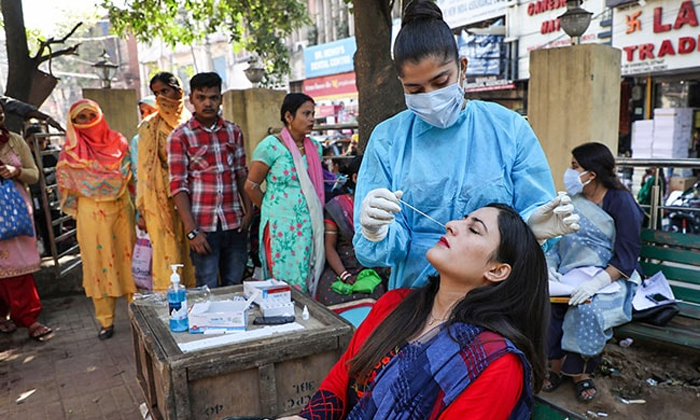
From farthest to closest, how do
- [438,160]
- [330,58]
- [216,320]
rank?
[330,58] → [216,320] → [438,160]

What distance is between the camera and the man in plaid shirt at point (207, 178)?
149 inches

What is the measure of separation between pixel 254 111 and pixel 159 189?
2027 millimetres

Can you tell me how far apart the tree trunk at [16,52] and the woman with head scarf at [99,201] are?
2488 millimetres

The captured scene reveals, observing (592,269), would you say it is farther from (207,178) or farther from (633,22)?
(633,22)

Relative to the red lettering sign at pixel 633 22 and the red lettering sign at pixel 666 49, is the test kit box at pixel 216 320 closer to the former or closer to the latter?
the red lettering sign at pixel 666 49

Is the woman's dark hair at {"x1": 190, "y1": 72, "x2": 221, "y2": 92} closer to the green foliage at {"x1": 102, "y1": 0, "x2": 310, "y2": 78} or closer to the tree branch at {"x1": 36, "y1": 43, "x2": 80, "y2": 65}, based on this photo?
the tree branch at {"x1": 36, "y1": 43, "x2": 80, "y2": 65}

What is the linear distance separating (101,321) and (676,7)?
1066cm

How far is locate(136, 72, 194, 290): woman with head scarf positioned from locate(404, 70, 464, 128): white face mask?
2751mm

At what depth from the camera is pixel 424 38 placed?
164cm

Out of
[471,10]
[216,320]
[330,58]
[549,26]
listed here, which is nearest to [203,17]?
[216,320]

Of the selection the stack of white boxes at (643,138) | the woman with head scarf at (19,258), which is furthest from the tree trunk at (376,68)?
the stack of white boxes at (643,138)

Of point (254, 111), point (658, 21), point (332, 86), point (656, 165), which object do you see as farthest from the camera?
point (332, 86)

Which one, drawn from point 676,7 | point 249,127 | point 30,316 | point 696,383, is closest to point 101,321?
point 30,316

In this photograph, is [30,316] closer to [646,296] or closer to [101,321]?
[101,321]
